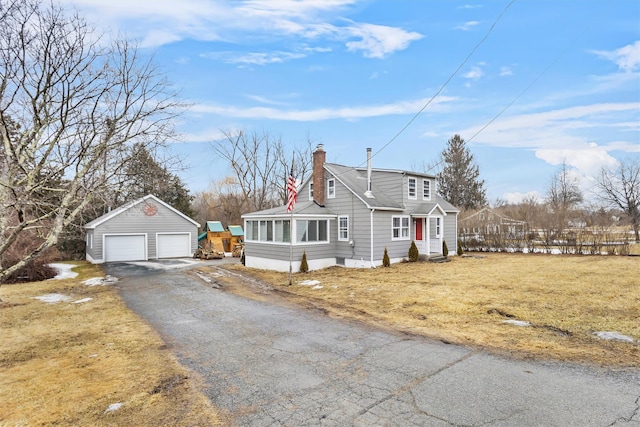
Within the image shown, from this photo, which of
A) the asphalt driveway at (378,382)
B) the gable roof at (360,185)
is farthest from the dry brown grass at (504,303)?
the gable roof at (360,185)

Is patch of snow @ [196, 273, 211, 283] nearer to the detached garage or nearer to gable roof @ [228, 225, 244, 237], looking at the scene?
the detached garage

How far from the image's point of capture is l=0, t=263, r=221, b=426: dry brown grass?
13.0 ft

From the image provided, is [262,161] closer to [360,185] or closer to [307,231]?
[360,185]

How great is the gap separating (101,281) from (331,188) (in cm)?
1170

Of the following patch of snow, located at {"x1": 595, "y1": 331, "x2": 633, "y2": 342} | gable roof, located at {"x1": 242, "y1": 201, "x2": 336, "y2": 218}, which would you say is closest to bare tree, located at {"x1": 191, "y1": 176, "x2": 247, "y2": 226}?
gable roof, located at {"x1": 242, "y1": 201, "x2": 336, "y2": 218}

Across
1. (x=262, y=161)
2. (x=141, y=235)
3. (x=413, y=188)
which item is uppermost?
(x=262, y=161)

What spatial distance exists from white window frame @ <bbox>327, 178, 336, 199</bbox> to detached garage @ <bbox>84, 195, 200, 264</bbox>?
12041 mm

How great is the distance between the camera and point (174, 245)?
2681 cm

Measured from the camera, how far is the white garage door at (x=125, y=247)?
24.3m

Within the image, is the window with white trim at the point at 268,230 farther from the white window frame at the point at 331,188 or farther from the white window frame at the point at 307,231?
the white window frame at the point at 331,188

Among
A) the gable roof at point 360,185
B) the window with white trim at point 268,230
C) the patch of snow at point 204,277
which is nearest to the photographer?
the patch of snow at point 204,277

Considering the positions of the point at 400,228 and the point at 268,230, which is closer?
the point at 268,230

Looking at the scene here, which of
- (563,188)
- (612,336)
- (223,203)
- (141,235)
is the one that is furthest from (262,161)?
(563,188)

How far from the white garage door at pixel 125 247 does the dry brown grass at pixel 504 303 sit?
13875 mm
